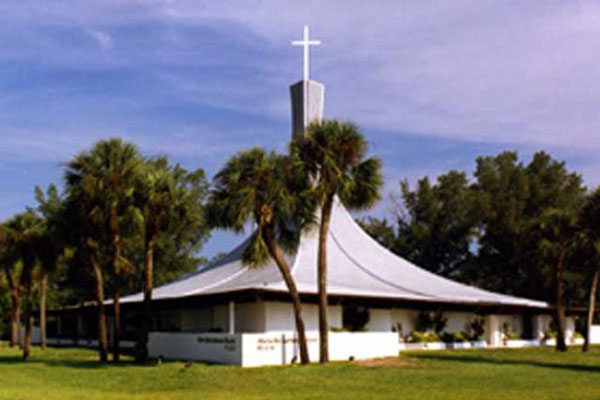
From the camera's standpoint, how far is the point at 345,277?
32.4 meters

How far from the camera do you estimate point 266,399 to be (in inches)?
615

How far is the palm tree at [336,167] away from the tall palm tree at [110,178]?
5.74m

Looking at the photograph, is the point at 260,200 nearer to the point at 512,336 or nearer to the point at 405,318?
the point at 405,318

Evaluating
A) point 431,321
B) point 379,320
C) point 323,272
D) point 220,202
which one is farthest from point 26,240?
point 431,321

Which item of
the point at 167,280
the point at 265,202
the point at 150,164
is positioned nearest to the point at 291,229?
the point at 265,202

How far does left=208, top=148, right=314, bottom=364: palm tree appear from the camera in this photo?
2314 centimetres

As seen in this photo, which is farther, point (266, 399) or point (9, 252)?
point (9, 252)

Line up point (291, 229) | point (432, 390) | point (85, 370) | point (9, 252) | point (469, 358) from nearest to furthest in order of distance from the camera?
point (432, 390), point (85, 370), point (291, 229), point (469, 358), point (9, 252)

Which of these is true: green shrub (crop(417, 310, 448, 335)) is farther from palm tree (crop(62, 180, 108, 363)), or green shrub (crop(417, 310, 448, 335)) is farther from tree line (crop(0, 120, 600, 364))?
palm tree (crop(62, 180, 108, 363))

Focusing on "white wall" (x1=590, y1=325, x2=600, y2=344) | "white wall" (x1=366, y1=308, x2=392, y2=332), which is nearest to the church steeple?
"white wall" (x1=366, y1=308, x2=392, y2=332)

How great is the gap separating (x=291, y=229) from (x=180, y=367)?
548cm

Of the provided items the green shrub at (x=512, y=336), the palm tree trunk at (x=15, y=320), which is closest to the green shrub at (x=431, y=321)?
the green shrub at (x=512, y=336)

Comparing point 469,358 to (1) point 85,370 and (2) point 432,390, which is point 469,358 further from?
(1) point 85,370

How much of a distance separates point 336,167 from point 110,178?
294 inches
